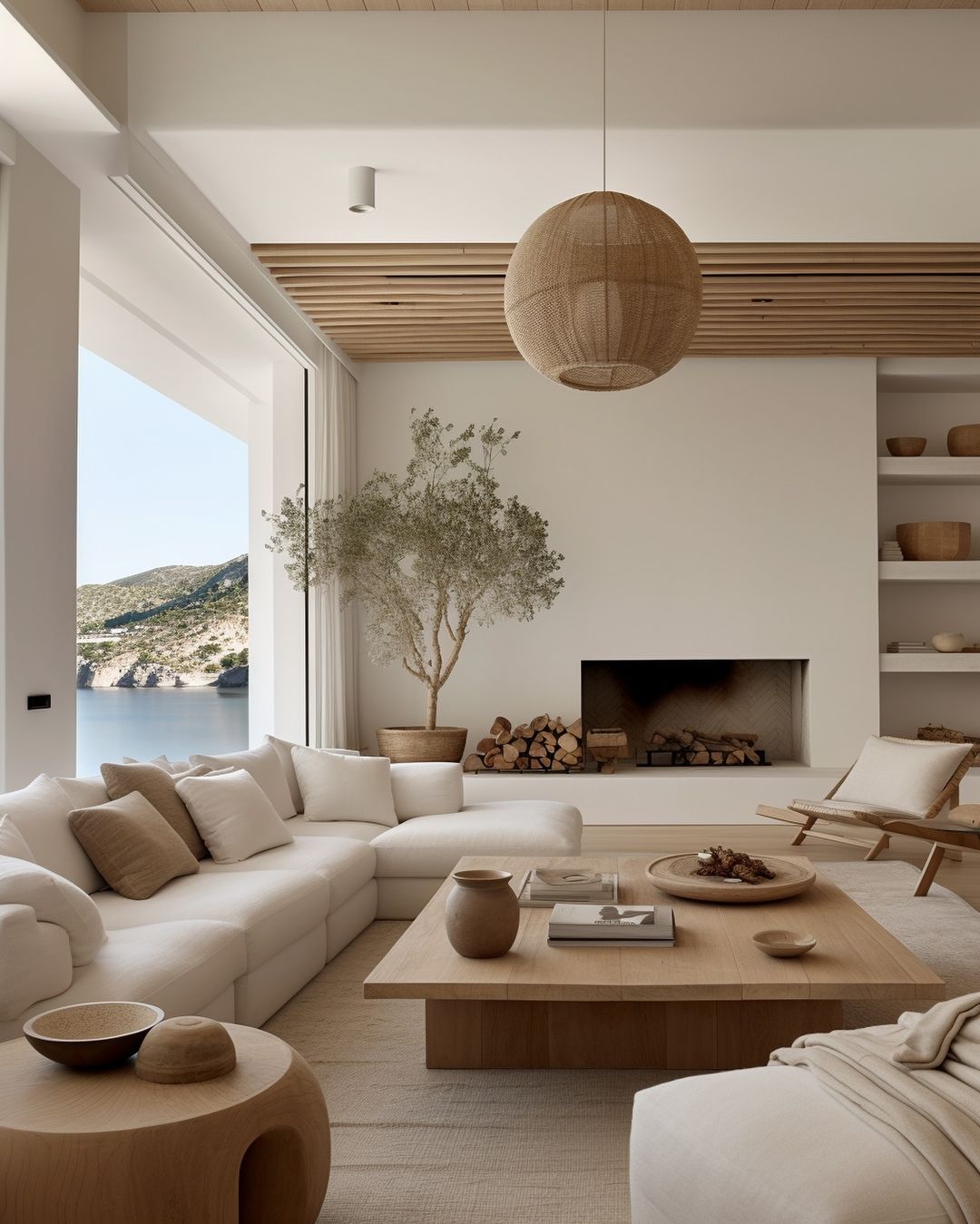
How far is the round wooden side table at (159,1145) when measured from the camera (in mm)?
1648

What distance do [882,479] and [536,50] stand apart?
4733mm

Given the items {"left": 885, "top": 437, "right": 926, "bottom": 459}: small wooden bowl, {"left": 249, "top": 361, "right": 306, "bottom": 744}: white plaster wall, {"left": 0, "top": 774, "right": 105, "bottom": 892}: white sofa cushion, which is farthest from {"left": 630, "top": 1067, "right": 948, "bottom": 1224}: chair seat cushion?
{"left": 885, "top": 437, "right": 926, "bottom": 459}: small wooden bowl

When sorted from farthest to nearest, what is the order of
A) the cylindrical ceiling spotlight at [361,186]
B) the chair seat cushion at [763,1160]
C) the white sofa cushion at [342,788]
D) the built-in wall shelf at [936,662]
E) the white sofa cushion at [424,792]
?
the built-in wall shelf at [936,662] → the white sofa cushion at [424,792] → the white sofa cushion at [342,788] → the cylindrical ceiling spotlight at [361,186] → the chair seat cushion at [763,1160]

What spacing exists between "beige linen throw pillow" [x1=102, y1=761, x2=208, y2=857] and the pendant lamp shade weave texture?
78.3 inches

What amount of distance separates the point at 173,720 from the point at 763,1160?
1171cm

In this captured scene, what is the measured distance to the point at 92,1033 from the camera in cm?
192

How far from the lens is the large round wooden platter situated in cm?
323

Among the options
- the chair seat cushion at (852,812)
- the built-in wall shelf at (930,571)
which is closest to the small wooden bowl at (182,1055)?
the chair seat cushion at (852,812)

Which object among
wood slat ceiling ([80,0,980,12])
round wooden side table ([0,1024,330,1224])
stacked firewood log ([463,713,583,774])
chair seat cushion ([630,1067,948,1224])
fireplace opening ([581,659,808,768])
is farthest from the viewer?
fireplace opening ([581,659,808,768])

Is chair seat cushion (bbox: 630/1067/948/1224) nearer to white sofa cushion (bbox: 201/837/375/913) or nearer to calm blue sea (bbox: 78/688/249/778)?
white sofa cushion (bbox: 201/837/375/913)

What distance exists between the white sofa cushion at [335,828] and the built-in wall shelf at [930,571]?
4436 millimetres

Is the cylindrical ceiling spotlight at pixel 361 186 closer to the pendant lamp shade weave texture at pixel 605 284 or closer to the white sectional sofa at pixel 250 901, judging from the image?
the pendant lamp shade weave texture at pixel 605 284

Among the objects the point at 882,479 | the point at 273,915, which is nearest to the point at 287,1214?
the point at 273,915

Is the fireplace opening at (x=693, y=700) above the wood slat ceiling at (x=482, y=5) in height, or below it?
below
